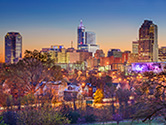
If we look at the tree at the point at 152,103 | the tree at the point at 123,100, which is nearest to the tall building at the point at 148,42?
the tree at the point at 123,100

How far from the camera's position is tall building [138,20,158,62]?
487 ft

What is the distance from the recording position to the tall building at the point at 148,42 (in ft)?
487

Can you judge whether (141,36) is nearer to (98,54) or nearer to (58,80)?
(98,54)

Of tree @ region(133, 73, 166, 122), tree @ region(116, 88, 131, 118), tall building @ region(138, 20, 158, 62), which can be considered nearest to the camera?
tree @ region(133, 73, 166, 122)

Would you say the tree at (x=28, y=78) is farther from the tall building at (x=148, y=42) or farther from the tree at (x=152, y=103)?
the tall building at (x=148, y=42)

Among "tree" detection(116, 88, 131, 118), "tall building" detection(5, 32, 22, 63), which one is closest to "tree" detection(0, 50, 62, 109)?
"tree" detection(116, 88, 131, 118)

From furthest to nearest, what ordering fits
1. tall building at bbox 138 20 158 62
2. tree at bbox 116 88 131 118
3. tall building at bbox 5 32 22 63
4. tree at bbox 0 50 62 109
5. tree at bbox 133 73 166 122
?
tall building at bbox 138 20 158 62
tall building at bbox 5 32 22 63
tree at bbox 0 50 62 109
tree at bbox 116 88 131 118
tree at bbox 133 73 166 122

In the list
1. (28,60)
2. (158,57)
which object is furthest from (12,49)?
(28,60)

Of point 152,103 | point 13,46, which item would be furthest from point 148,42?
point 152,103

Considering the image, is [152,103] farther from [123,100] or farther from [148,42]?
[148,42]

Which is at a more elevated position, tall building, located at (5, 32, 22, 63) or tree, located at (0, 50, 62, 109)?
tall building, located at (5, 32, 22, 63)

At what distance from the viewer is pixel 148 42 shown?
6235 inches

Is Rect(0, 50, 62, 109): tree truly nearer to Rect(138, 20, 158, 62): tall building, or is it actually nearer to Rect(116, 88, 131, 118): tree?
Rect(116, 88, 131, 118): tree

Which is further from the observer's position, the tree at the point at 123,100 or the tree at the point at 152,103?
the tree at the point at 123,100
